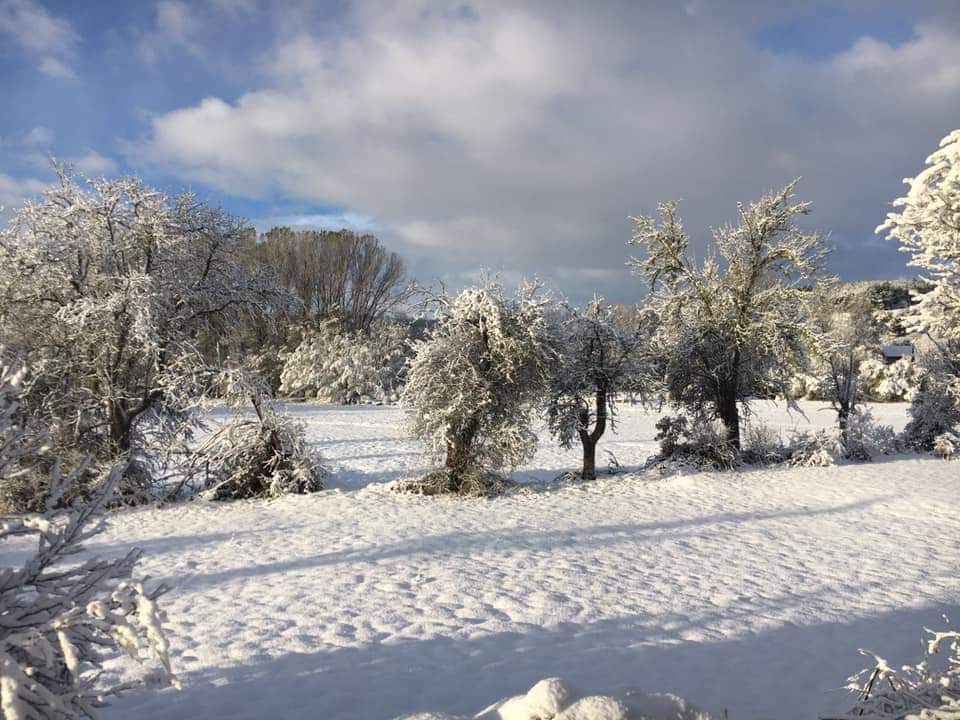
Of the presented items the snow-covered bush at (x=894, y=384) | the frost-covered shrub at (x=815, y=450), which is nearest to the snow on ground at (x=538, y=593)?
the frost-covered shrub at (x=815, y=450)

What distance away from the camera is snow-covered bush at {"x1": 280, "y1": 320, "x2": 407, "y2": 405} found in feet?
127

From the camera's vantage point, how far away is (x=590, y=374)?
13219 millimetres

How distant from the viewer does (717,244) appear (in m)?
15.1

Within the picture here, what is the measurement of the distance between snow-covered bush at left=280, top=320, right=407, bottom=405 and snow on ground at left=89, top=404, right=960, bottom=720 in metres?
26.9

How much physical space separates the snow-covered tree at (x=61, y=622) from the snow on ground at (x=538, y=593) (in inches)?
69.6

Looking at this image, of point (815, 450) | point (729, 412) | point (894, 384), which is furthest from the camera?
point (894, 384)

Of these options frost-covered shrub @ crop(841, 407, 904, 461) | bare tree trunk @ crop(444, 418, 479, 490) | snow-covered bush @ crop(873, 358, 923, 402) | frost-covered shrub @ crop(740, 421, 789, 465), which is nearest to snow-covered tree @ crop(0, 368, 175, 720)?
bare tree trunk @ crop(444, 418, 479, 490)

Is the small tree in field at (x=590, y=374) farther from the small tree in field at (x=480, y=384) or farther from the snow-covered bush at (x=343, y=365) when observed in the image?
the snow-covered bush at (x=343, y=365)

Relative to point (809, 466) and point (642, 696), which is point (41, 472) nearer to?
point (642, 696)

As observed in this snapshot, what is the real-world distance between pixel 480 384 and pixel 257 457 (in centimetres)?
446

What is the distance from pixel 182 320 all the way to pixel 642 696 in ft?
36.8

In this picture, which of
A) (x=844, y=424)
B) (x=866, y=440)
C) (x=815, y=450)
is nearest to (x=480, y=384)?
(x=815, y=450)

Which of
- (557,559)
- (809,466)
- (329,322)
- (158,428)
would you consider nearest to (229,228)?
(158,428)

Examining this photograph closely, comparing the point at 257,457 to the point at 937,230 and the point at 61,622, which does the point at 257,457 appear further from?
the point at 937,230
